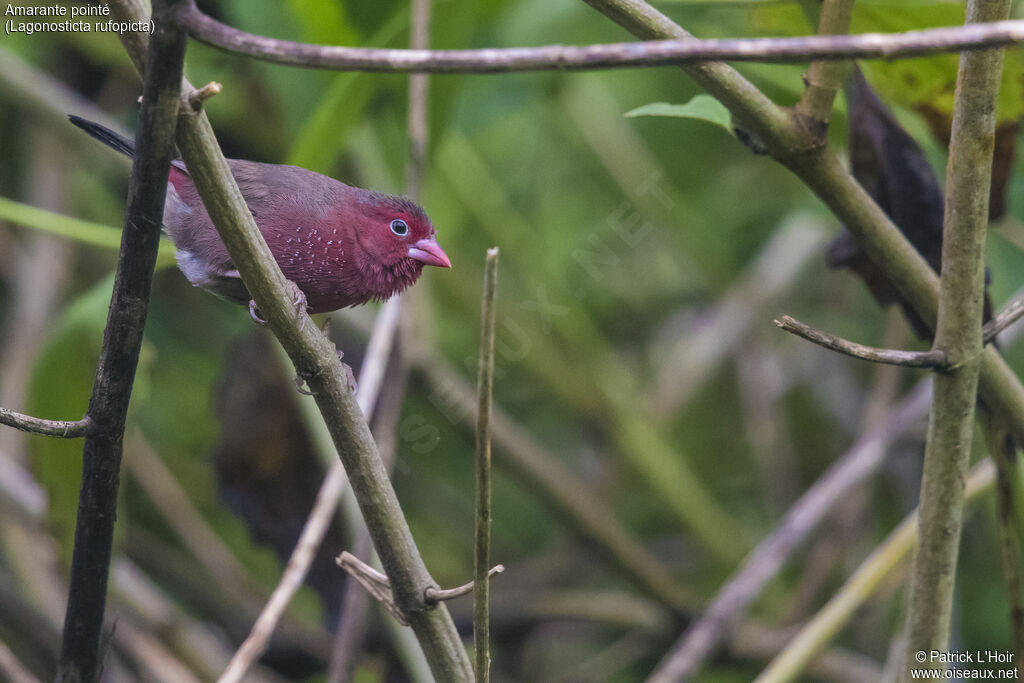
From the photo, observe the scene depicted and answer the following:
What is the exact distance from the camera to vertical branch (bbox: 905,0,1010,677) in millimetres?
643

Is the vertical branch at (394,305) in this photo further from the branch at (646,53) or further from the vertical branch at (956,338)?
the branch at (646,53)

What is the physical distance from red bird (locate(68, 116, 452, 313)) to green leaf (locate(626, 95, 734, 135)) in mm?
210

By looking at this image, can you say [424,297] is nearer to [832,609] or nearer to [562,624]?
[562,624]

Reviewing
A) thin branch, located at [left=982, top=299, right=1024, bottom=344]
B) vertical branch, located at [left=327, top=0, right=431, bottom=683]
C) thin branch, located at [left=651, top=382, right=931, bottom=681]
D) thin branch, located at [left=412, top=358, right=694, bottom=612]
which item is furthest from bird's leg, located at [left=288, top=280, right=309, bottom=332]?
thin branch, located at [left=412, top=358, right=694, bottom=612]

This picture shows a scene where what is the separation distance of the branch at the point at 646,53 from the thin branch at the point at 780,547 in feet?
3.25

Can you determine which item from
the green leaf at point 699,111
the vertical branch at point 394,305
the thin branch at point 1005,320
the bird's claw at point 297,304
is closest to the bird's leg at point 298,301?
the bird's claw at point 297,304

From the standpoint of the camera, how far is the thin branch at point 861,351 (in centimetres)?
57

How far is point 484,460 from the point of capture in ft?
1.56

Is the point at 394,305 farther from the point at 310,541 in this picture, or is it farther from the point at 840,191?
the point at 840,191

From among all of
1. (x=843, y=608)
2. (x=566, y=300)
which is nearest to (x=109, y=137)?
(x=843, y=608)

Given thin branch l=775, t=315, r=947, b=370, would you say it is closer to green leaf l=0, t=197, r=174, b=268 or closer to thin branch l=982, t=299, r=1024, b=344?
thin branch l=982, t=299, r=1024, b=344

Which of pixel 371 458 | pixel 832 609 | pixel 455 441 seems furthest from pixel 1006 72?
pixel 455 441

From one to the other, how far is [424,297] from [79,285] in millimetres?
876

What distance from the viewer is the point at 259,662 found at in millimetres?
1665
